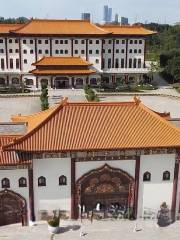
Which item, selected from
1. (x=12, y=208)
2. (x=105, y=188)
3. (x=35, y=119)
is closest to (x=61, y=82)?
(x=35, y=119)

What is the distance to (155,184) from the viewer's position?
21109 millimetres

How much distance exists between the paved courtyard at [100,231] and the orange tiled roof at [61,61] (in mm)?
34066

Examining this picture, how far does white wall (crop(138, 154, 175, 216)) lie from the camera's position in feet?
68.1

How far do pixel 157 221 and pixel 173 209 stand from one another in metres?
1.15

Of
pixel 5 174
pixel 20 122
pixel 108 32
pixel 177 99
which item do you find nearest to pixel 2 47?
pixel 108 32

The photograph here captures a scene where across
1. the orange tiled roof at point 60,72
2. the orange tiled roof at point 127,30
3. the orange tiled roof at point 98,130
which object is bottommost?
the orange tiled roof at point 60,72

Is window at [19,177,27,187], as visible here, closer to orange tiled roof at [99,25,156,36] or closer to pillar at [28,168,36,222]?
pillar at [28,168,36,222]

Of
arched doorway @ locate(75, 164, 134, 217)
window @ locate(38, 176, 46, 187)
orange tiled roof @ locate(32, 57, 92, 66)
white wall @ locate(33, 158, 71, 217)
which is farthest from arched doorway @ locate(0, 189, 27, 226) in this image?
orange tiled roof @ locate(32, 57, 92, 66)

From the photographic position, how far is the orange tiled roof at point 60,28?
53469 millimetres

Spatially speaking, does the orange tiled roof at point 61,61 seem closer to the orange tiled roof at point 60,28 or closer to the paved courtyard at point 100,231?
the orange tiled roof at point 60,28

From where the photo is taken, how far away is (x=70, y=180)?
20.5 meters

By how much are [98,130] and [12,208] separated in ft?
19.1

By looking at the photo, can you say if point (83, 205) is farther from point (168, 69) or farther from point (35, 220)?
point (168, 69)

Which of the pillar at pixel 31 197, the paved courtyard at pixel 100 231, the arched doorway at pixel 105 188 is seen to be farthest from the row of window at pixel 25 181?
the paved courtyard at pixel 100 231
